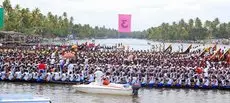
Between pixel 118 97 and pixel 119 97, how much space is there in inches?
2.5

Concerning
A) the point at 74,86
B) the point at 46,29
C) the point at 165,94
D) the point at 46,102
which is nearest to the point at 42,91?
the point at 74,86

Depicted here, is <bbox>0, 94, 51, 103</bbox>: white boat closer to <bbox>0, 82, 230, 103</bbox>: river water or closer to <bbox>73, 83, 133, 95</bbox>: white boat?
<bbox>0, 82, 230, 103</bbox>: river water

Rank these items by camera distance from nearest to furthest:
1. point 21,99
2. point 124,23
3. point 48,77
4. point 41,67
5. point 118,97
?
point 21,99 → point 118,97 → point 41,67 → point 48,77 → point 124,23

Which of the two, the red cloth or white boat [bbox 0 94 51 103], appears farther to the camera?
the red cloth

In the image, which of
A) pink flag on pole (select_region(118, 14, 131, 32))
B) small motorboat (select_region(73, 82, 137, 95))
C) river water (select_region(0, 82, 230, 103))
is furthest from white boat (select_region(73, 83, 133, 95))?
pink flag on pole (select_region(118, 14, 131, 32))

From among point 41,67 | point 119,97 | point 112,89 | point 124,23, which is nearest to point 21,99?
point 112,89

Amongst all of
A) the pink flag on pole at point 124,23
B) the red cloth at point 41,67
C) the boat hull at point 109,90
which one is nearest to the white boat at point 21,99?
the boat hull at point 109,90

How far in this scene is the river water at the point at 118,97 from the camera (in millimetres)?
34250

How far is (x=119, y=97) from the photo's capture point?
1377 inches

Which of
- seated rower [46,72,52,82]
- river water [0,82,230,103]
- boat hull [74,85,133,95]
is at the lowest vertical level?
river water [0,82,230,103]

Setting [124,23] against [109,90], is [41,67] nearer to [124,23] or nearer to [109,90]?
[109,90]

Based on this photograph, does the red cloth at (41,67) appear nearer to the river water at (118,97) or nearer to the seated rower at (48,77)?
the seated rower at (48,77)

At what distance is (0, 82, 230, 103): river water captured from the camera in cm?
3425

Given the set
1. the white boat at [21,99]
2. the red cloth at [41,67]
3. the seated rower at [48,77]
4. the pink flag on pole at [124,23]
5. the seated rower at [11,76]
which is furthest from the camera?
the pink flag on pole at [124,23]
